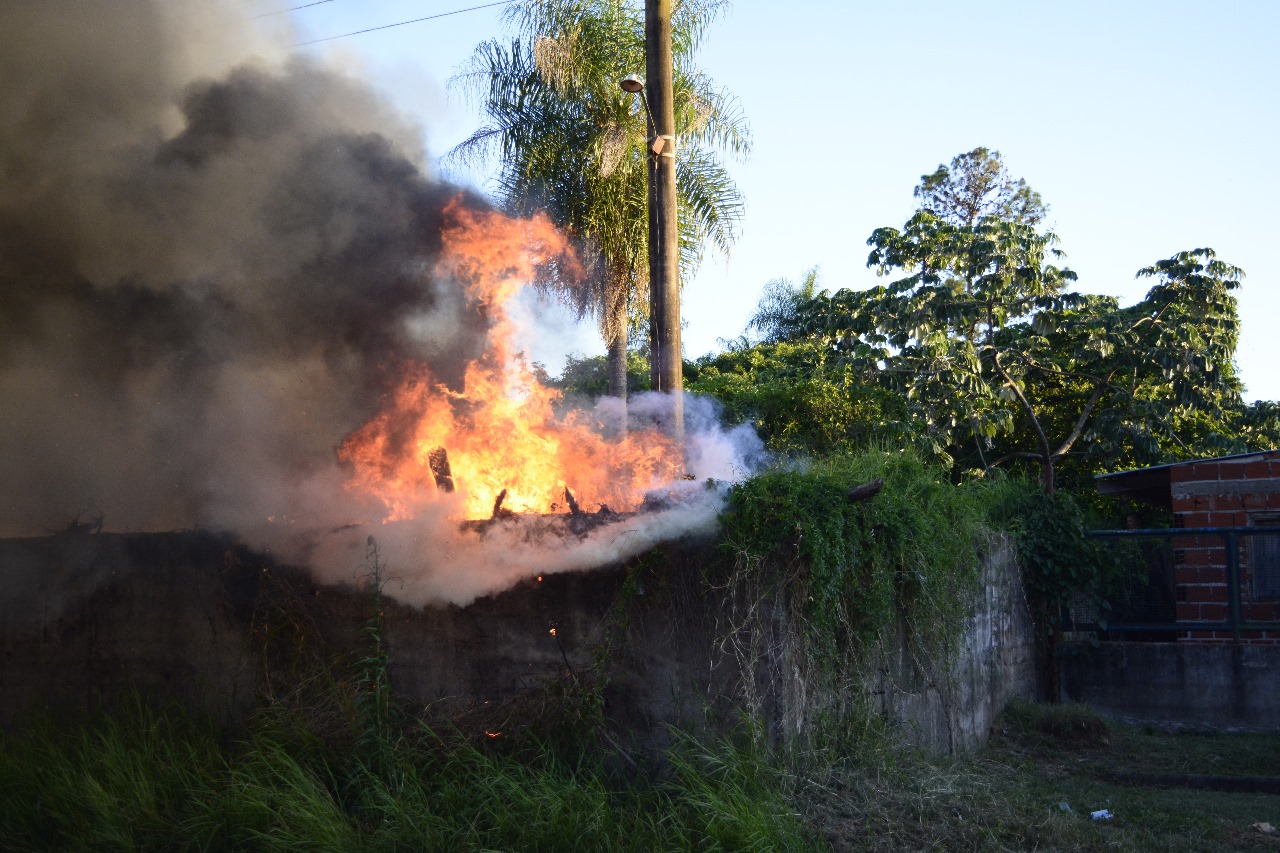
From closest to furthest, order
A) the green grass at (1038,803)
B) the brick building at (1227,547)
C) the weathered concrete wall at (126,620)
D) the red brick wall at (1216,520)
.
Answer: the green grass at (1038,803)
the weathered concrete wall at (126,620)
the brick building at (1227,547)
the red brick wall at (1216,520)

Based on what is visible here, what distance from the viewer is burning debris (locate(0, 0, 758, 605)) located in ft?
29.1

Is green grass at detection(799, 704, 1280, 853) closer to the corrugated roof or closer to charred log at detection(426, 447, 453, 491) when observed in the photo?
charred log at detection(426, 447, 453, 491)

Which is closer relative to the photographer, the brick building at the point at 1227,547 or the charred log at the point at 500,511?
the charred log at the point at 500,511

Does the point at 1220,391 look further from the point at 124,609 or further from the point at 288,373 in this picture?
the point at 124,609

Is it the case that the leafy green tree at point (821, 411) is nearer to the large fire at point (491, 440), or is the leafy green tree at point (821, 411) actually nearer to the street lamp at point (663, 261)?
the street lamp at point (663, 261)

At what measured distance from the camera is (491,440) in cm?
857

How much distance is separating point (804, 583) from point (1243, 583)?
7364 millimetres

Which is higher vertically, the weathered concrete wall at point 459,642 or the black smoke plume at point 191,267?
the black smoke plume at point 191,267

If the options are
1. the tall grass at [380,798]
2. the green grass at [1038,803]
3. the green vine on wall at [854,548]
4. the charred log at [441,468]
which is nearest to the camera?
the tall grass at [380,798]

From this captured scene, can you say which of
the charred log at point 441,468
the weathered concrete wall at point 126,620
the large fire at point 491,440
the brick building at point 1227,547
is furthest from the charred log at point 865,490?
the brick building at point 1227,547

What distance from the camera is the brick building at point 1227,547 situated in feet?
35.8

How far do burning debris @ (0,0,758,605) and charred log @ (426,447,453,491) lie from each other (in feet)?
0.06

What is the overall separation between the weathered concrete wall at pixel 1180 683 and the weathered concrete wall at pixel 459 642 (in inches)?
75.3

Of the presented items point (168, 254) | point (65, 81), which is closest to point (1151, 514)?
point (168, 254)
